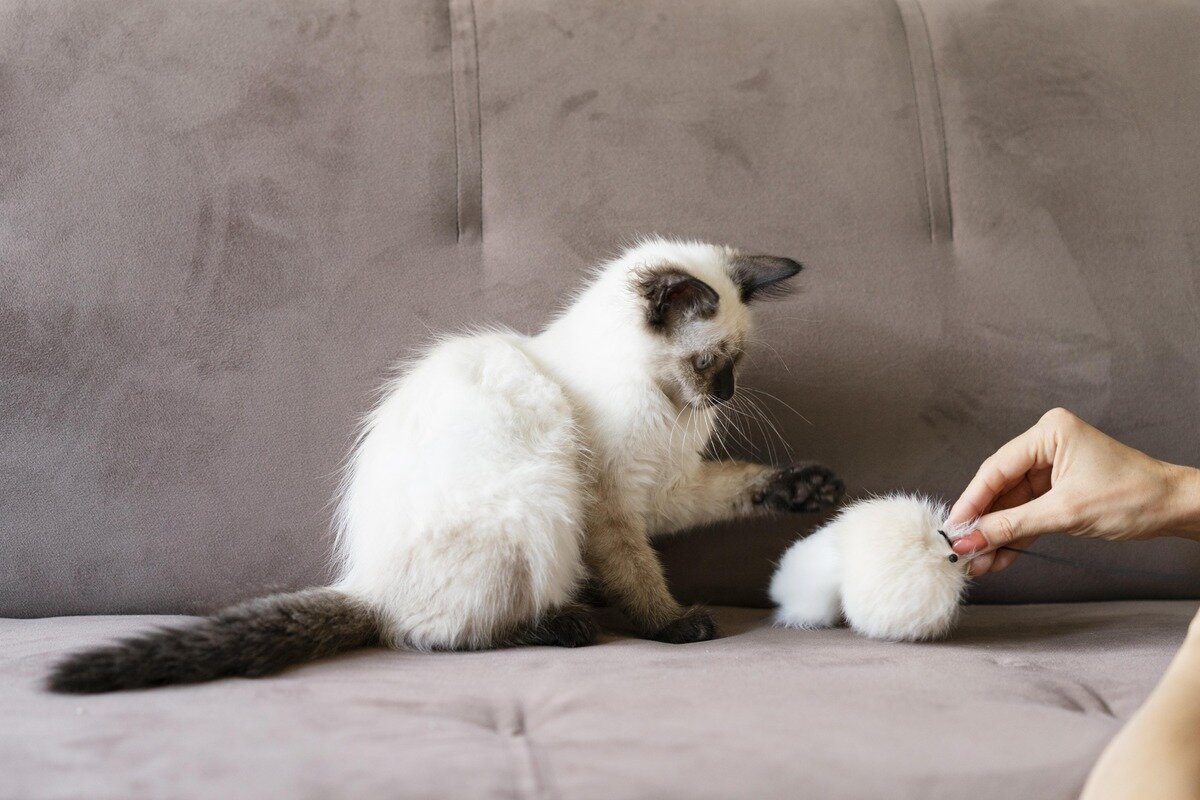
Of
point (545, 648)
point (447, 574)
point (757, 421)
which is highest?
point (757, 421)

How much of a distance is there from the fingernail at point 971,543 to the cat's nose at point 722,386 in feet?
1.40

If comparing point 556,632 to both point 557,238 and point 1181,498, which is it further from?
point 1181,498

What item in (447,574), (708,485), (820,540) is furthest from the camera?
(708,485)

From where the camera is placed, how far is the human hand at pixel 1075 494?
1424mm

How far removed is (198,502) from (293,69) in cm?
78

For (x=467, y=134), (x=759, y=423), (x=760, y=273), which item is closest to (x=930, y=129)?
(x=760, y=273)

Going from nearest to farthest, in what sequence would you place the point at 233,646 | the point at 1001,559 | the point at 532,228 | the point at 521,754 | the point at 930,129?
1. the point at 521,754
2. the point at 233,646
3. the point at 1001,559
4. the point at 532,228
5. the point at 930,129

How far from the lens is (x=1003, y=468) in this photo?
4.91ft

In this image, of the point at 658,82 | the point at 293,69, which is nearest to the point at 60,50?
the point at 293,69

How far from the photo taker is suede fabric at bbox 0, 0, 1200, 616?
1.62 meters

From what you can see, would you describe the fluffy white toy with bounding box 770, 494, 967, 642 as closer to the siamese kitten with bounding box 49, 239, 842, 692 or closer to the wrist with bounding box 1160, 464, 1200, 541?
the siamese kitten with bounding box 49, 239, 842, 692

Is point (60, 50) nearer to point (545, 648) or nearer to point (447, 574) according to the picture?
point (447, 574)

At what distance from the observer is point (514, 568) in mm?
1382

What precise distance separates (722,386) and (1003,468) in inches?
17.7
